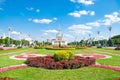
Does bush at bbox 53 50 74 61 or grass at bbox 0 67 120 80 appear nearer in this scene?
grass at bbox 0 67 120 80

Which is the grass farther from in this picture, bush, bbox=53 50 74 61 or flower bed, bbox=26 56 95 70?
bush, bbox=53 50 74 61

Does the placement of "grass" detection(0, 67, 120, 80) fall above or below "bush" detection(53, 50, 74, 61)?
below

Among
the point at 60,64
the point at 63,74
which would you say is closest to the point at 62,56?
the point at 60,64

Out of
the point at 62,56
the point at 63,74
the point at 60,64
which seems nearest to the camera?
the point at 63,74

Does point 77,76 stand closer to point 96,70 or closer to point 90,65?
point 96,70

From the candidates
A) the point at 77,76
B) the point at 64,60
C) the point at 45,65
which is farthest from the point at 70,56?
the point at 77,76

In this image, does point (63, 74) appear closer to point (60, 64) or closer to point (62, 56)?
point (60, 64)

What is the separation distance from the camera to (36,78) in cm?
1233

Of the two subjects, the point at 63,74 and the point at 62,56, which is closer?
the point at 63,74

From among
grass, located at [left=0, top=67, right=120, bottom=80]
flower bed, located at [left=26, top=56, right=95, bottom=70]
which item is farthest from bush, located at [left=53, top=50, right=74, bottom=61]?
grass, located at [left=0, top=67, right=120, bottom=80]

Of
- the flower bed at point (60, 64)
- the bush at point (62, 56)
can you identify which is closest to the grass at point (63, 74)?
the flower bed at point (60, 64)

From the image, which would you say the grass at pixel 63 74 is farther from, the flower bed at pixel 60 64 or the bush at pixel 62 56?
the bush at pixel 62 56

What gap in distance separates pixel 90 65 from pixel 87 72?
8.49 ft

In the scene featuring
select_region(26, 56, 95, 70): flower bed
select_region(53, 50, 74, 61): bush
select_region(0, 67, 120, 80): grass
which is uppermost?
select_region(53, 50, 74, 61): bush
